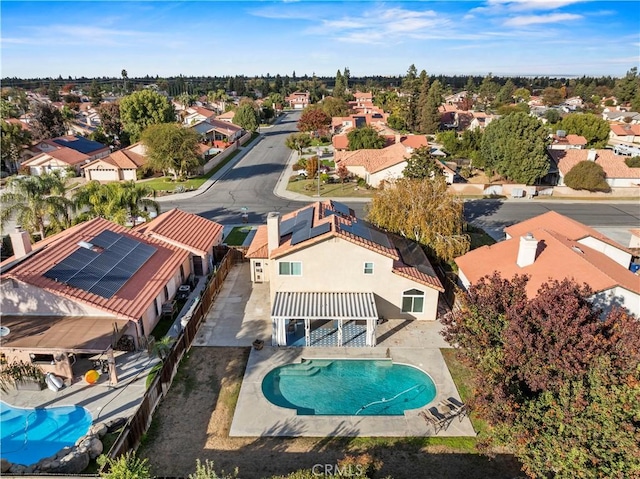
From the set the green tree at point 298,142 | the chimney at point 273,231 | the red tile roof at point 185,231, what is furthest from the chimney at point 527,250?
the green tree at point 298,142

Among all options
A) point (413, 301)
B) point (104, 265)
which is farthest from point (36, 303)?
point (413, 301)

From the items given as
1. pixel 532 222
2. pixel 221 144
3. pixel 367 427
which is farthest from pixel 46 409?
pixel 221 144

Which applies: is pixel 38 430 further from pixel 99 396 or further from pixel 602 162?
pixel 602 162

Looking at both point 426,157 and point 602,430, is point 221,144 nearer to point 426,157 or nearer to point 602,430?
point 426,157

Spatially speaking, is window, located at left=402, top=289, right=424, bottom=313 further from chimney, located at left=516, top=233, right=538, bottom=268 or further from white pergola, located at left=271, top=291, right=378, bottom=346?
chimney, located at left=516, top=233, right=538, bottom=268

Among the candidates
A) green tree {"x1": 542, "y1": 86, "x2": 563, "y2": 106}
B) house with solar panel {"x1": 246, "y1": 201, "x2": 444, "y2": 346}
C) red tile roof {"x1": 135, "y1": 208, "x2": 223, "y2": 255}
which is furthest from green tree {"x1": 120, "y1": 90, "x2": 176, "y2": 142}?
green tree {"x1": 542, "y1": 86, "x2": 563, "y2": 106}

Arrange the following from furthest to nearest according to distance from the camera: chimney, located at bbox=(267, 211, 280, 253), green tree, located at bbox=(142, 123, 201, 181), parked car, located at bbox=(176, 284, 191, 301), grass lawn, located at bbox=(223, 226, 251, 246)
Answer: green tree, located at bbox=(142, 123, 201, 181), grass lawn, located at bbox=(223, 226, 251, 246), parked car, located at bbox=(176, 284, 191, 301), chimney, located at bbox=(267, 211, 280, 253)

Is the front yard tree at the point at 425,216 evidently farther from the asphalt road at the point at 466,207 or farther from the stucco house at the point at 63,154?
the stucco house at the point at 63,154
